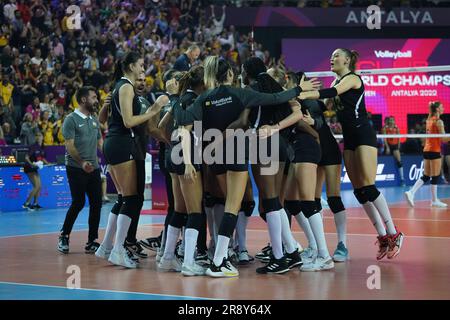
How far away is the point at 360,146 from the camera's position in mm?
9523

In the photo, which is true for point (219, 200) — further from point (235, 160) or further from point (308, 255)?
point (308, 255)

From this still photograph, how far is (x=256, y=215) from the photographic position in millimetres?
15586

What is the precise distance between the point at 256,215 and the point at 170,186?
6009 mm

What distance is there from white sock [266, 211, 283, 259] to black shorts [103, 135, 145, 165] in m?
1.82

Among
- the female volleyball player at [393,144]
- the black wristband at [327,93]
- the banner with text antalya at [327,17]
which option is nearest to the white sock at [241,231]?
the black wristband at [327,93]

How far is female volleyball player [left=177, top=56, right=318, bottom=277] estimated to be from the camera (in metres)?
8.12

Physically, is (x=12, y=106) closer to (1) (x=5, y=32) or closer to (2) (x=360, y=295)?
(1) (x=5, y=32)

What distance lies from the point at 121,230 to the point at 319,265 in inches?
87.5

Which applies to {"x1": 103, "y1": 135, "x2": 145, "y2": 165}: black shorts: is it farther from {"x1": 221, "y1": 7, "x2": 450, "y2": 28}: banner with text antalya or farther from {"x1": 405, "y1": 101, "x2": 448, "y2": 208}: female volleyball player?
{"x1": 221, "y1": 7, "x2": 450, "y2": 28}: banner with text antalya

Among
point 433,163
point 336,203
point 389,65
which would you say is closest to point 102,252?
point 336,203

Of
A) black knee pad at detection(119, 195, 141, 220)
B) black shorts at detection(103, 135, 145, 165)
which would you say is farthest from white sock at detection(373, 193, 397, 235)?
black shorts at detection(103, 135, 145, 165)

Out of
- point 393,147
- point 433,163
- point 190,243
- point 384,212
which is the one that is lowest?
point 190,243

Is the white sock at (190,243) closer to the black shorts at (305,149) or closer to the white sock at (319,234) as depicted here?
the white sock at (319,234)
